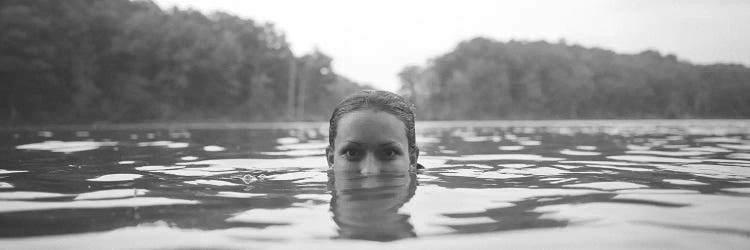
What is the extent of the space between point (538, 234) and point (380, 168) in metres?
1.90

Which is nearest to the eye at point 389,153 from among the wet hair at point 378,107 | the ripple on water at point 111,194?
the wet hair at point 378,107

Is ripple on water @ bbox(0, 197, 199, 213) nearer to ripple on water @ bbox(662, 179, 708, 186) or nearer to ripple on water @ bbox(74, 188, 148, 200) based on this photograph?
ripple on water @ bbox(74, 188, 148, 200)

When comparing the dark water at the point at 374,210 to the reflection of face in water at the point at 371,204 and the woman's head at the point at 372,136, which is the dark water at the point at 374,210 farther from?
the woman's head at the point at 372,136

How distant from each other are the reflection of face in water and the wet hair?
19.9 inches

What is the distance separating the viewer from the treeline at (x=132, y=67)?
26531mm

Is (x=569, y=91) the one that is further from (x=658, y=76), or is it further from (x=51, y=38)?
(x=51, y=38)

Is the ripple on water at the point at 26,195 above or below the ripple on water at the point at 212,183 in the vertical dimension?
above

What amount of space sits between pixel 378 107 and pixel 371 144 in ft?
1.28

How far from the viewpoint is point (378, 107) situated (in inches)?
162

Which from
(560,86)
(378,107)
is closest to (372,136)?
(378,107)

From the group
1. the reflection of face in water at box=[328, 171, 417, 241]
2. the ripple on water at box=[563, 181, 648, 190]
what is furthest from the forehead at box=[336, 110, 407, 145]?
the ripple on water at box=[563, 181, 648, 190]

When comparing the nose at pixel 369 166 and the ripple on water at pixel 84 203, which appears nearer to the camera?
the ripple on water at pixel 84 203

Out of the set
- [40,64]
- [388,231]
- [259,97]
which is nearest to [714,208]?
[388,231]

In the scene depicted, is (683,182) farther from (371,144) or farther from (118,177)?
(118,177)
